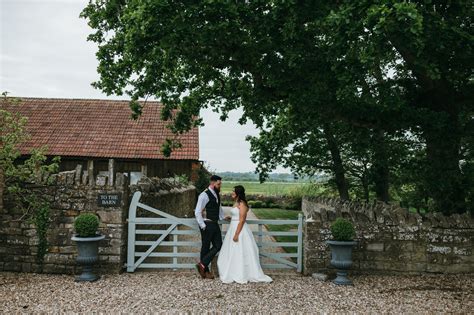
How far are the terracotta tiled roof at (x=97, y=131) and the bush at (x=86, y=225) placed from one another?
12741mm

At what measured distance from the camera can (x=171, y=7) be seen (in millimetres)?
8508

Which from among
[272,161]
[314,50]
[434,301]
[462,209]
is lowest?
[434,301]

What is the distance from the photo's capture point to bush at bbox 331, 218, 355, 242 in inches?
325

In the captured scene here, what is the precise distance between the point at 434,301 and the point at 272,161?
12.6 m

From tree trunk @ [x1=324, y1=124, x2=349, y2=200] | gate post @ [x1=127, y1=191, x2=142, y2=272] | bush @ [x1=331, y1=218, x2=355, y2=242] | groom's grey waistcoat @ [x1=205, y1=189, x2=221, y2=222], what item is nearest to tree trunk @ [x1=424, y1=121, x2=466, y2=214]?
bush @ [x1=331, y1=218, x2=355, y2=242]

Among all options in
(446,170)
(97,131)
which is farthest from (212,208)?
(97,131)

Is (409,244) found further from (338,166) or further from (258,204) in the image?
(258,204)

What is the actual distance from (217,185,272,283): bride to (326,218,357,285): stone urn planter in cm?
140

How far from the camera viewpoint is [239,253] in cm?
848

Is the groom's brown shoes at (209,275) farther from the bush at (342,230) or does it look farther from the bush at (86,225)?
the bush at (342,230)

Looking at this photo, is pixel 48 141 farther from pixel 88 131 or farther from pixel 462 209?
pixel 462 209

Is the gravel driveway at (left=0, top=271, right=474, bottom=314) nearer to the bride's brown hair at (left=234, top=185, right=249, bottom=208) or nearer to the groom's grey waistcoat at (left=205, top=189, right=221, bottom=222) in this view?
the groom's grey waistcoat at (left=205, top=189, right=221, bottom=222)

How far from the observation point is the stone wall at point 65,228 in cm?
884

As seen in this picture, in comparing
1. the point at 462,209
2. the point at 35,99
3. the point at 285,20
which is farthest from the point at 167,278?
the point at 35,99
